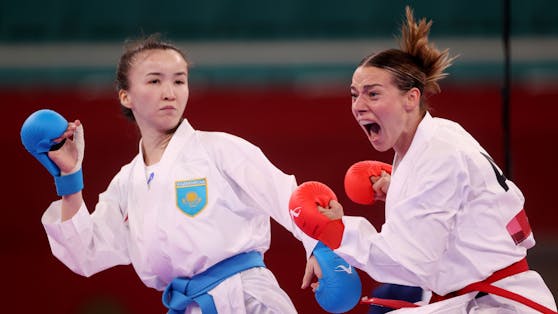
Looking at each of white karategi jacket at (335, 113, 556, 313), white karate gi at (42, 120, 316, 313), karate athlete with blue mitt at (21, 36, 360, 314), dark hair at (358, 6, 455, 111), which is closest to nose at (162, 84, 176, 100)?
karate athlete with blue mitt at (21, 36, 360, 314)

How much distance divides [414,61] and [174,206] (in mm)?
1019

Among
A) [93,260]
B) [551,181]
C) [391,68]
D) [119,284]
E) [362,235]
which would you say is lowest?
[119,284]

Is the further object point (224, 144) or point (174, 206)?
point (224, 144)

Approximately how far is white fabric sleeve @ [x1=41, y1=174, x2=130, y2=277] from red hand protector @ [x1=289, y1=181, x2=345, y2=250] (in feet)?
2.86

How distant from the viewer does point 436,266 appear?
262 cm

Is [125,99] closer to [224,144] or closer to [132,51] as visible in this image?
[132,51]

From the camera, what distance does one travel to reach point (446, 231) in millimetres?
2568

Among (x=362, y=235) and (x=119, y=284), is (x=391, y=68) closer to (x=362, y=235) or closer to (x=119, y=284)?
(x=362, y=235)

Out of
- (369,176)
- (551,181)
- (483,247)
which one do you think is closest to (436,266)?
(483,247)

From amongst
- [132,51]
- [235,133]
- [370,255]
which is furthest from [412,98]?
[235,133]

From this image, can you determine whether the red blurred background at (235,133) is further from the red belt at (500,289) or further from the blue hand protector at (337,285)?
the red belt at (500,289)

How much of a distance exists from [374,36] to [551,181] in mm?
2604

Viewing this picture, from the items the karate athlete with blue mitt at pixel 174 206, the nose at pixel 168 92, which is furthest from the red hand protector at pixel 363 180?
the nose at pixel 168 92

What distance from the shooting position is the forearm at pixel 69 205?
312 centimetres
